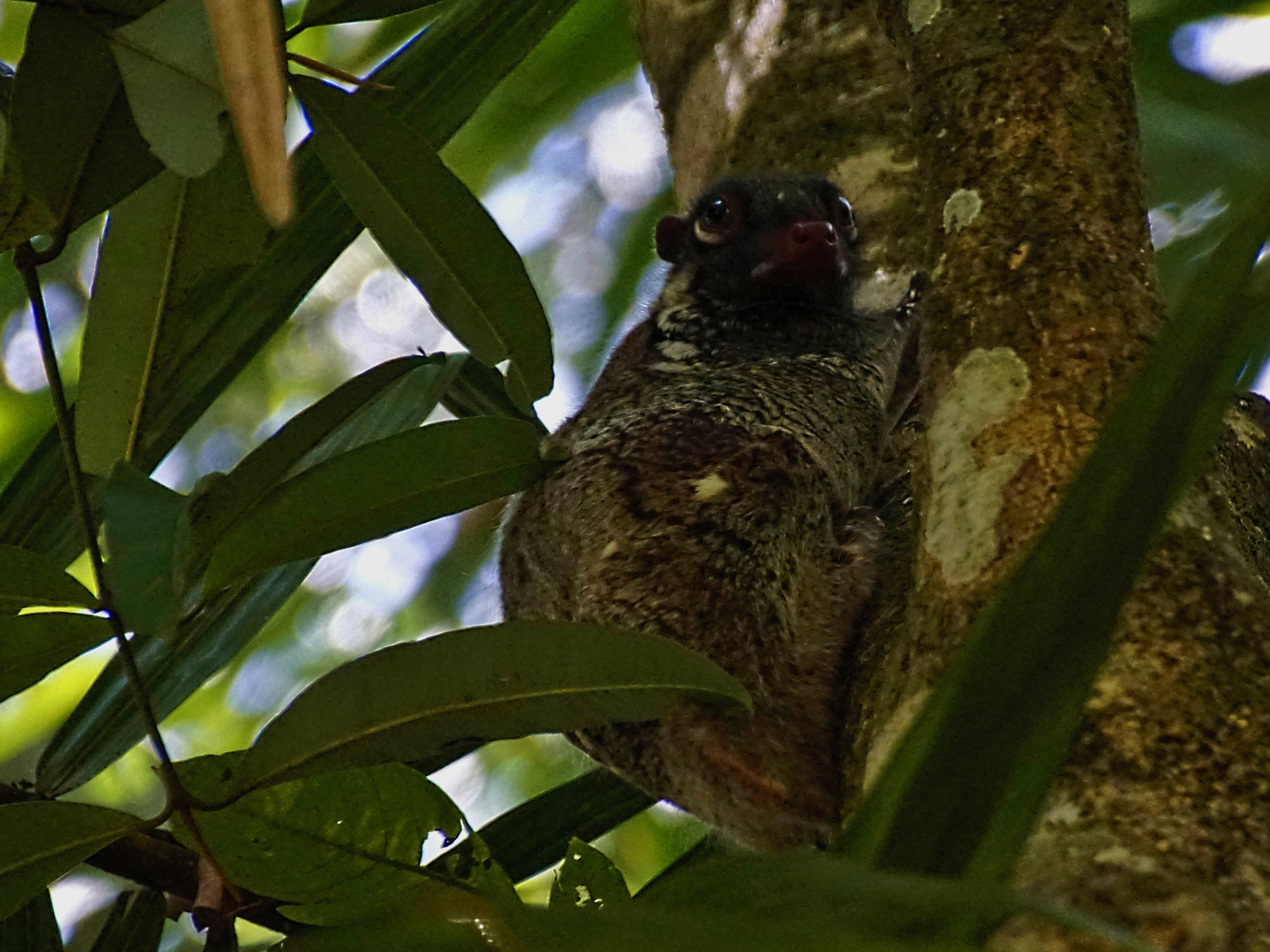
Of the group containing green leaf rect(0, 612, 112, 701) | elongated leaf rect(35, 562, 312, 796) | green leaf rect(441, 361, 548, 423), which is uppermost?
green leaf rect(441, 361, 548, 423)

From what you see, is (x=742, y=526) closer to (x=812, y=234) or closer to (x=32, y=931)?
(x=812, y=234)

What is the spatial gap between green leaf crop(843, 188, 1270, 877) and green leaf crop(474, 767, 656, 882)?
152cm

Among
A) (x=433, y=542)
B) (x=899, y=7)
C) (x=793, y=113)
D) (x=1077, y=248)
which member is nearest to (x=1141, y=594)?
(x=1077, y=248)

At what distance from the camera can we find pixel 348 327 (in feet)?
17.1

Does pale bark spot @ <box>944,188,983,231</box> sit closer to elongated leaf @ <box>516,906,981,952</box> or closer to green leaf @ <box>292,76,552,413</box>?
green leaf @ <box>292,76,552,413</box>

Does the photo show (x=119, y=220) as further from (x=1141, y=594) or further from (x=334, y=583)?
(x=334, y=583)

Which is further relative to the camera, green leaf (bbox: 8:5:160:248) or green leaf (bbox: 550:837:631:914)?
green leaf (bbox: 550:837:631:914)

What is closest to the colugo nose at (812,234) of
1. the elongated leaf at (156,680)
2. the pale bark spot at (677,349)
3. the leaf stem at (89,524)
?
the pale bark spot at (677,349)

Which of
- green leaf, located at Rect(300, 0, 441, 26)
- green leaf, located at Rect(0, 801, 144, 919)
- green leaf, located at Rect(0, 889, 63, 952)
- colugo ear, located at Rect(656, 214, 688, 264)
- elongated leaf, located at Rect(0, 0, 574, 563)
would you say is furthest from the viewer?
colugo ear, located at Rect(656, 214, 688, 264)

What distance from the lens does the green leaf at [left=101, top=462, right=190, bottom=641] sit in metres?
1.16

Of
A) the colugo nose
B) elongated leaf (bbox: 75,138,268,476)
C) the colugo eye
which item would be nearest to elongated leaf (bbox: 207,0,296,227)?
elongated leaf (bbox: 75,138,268,476)

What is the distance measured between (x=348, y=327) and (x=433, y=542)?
46.9 inches

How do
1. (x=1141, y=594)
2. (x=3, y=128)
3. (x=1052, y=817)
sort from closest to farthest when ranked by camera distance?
(x=1052, y=817), (x=1141, y=594), (x=3, y=128)

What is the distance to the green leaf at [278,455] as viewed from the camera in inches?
58.0
